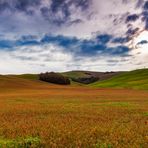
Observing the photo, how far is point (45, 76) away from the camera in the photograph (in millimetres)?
139125

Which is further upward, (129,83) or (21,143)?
(21,143)

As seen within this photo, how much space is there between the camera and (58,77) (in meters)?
137

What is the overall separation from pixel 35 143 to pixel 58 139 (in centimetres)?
120

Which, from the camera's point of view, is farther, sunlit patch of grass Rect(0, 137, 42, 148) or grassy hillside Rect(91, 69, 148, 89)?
grassy hillside Rect(91, 69, 148, 89)

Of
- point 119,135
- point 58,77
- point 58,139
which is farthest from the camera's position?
point 58,77

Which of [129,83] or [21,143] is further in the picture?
[129,83]

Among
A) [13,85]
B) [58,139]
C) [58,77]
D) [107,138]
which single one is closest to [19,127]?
[58,139]

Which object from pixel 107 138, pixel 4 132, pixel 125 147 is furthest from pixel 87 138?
pixel 4 132

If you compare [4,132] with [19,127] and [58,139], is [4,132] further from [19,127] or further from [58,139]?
[58,139]

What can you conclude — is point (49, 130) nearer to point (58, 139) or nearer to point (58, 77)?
point (58, 139)

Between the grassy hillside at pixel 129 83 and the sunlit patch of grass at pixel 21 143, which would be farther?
the grassy hillside at pixel 129 83

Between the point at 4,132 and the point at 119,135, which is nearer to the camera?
the point at 119,135

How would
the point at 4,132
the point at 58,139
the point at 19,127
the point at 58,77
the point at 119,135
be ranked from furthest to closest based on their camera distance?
the point at 58,77 → the point at 19,127 → the point at 4,132 → the point at 119,135 → the point at 58,139

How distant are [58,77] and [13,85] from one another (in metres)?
41.7
